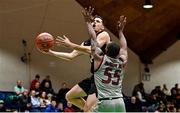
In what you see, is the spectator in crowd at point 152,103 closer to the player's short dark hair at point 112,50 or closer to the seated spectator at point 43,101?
the seated spectator at point 43,101

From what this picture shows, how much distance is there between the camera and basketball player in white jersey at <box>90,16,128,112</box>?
6.54 metres

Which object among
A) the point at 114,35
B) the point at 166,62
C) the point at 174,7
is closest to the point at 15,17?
the point at 114,35

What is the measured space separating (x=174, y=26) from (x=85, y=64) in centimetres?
495

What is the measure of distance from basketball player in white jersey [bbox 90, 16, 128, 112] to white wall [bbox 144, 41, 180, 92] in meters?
18.0

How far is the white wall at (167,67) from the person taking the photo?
80.4 feet

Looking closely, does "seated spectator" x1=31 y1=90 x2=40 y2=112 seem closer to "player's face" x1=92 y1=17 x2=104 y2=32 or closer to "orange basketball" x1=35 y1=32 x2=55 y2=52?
"orange basketball" x1=35 y1=32 x2=55 y2=52

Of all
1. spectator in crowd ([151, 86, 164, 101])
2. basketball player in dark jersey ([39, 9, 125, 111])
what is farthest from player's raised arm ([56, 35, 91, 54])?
spectator in crowd ([151, 86, 164, 101])

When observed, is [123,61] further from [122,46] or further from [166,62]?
[166,62]

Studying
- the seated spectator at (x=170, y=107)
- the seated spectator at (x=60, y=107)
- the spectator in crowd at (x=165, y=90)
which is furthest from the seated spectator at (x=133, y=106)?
the seated spectator at (x=60, y=107)

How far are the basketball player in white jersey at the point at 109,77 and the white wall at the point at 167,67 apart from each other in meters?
18.0

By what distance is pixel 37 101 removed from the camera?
57.0 feet

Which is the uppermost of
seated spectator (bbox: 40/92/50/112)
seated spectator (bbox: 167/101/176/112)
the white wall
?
the white wall

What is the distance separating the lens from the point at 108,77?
659 cm

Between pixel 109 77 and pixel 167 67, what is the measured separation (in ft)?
60.9
